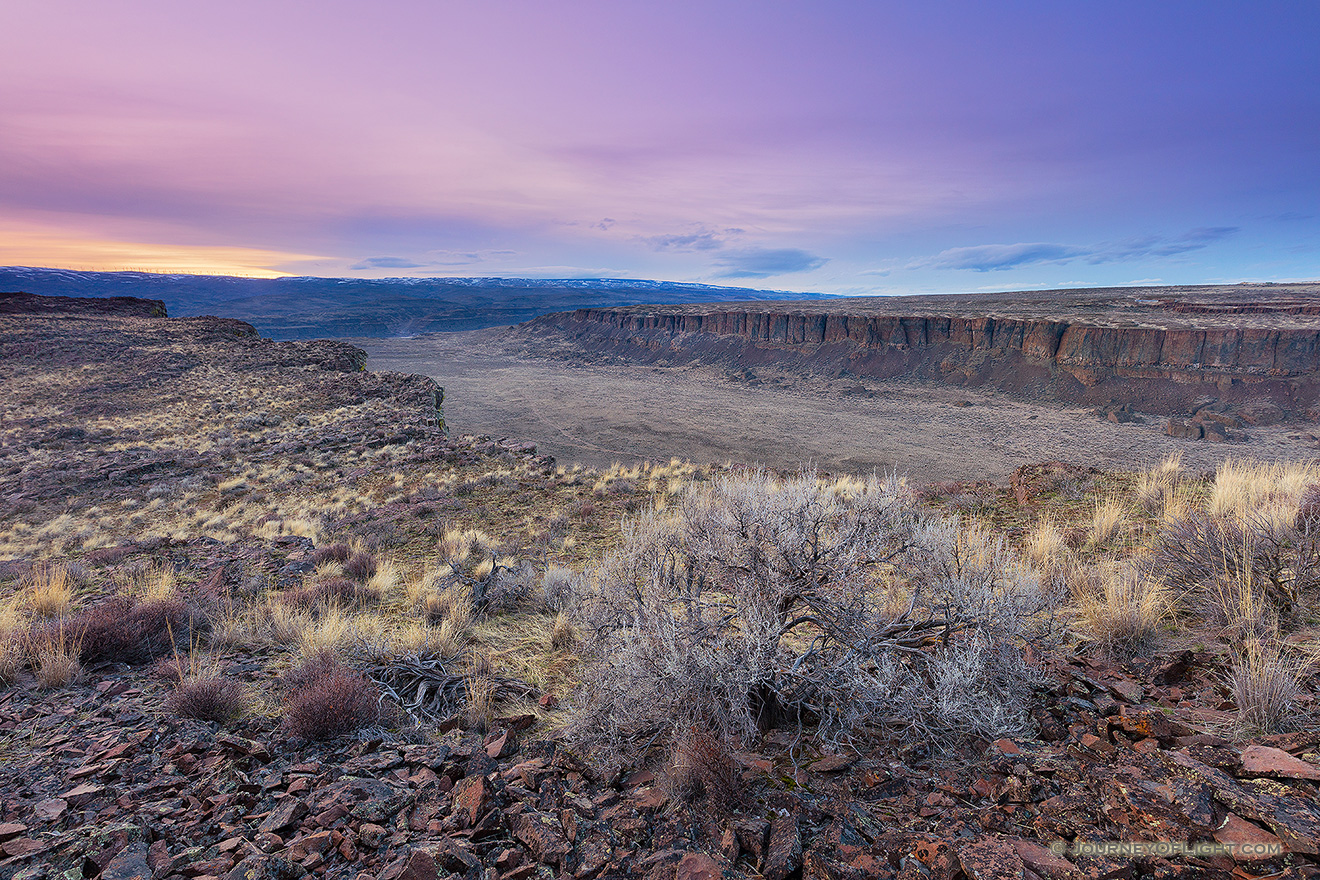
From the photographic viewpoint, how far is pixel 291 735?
2.99m

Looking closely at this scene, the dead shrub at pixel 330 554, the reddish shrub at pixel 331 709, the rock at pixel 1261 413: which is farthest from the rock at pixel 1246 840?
the rock at pixel 1261 413

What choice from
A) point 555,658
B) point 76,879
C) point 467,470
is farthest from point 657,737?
point 467,470

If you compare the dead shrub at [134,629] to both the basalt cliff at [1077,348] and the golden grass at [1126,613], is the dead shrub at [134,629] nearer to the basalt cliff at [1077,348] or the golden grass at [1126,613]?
the golden grass at [1126,613]

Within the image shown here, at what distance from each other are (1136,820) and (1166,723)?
860 mm

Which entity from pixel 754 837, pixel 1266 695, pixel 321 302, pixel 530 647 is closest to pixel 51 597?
pixel 530 647

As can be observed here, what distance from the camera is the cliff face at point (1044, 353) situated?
27.9m

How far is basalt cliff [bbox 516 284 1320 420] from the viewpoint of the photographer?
28.0 m

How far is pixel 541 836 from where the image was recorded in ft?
7.15

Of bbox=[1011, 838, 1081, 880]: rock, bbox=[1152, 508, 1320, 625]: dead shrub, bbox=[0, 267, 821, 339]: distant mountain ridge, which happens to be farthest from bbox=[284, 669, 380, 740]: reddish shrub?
bbox=[0, 267, 821, 339]: distant mountain ridge

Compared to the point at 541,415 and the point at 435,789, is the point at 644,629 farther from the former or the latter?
the point at 541,415

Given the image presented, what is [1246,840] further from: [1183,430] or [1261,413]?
[1261,413]

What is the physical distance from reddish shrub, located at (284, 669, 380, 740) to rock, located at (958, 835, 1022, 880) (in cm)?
310

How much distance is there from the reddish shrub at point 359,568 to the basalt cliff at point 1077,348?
37.2 m

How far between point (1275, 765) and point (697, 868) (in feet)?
7.21
